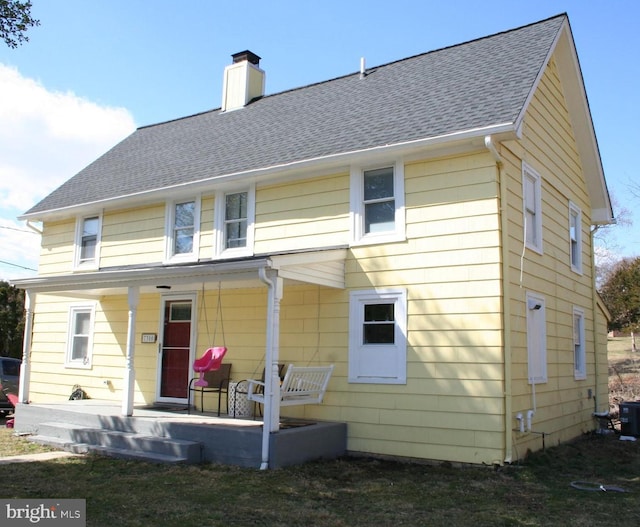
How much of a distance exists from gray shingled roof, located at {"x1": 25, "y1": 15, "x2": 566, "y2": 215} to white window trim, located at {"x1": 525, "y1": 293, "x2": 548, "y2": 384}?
3.03 meters

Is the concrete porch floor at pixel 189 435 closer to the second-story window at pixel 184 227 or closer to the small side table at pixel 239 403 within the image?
the small side table at pixel 239 403

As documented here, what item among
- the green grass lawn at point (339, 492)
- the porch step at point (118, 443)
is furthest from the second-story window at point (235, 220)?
the green grass lawn at point (339, 492)

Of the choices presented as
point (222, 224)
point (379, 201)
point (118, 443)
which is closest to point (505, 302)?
point (379, 201)

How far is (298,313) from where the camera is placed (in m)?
10.3

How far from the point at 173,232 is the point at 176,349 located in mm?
2309

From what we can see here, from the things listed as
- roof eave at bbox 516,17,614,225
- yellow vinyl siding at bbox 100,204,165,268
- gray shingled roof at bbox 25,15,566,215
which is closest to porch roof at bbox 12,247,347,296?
yellow vinyl siding at bbox 100,204,165,268

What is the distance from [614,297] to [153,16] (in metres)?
22.9

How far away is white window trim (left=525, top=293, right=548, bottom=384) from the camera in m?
9.53

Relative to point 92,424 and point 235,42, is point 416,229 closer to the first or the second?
point 92,424

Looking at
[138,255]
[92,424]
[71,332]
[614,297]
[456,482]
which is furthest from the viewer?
[614,297]

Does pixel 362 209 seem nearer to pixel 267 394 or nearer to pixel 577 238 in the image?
pixel 267 394

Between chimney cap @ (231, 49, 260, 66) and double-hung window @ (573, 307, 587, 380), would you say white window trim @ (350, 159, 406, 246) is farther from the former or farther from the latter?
chimney cap @ (231, 49, 260, 66)

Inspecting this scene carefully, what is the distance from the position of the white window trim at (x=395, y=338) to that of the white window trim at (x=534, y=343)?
193cm

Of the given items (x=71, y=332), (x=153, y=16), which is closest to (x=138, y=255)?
(x=71, y=332)
